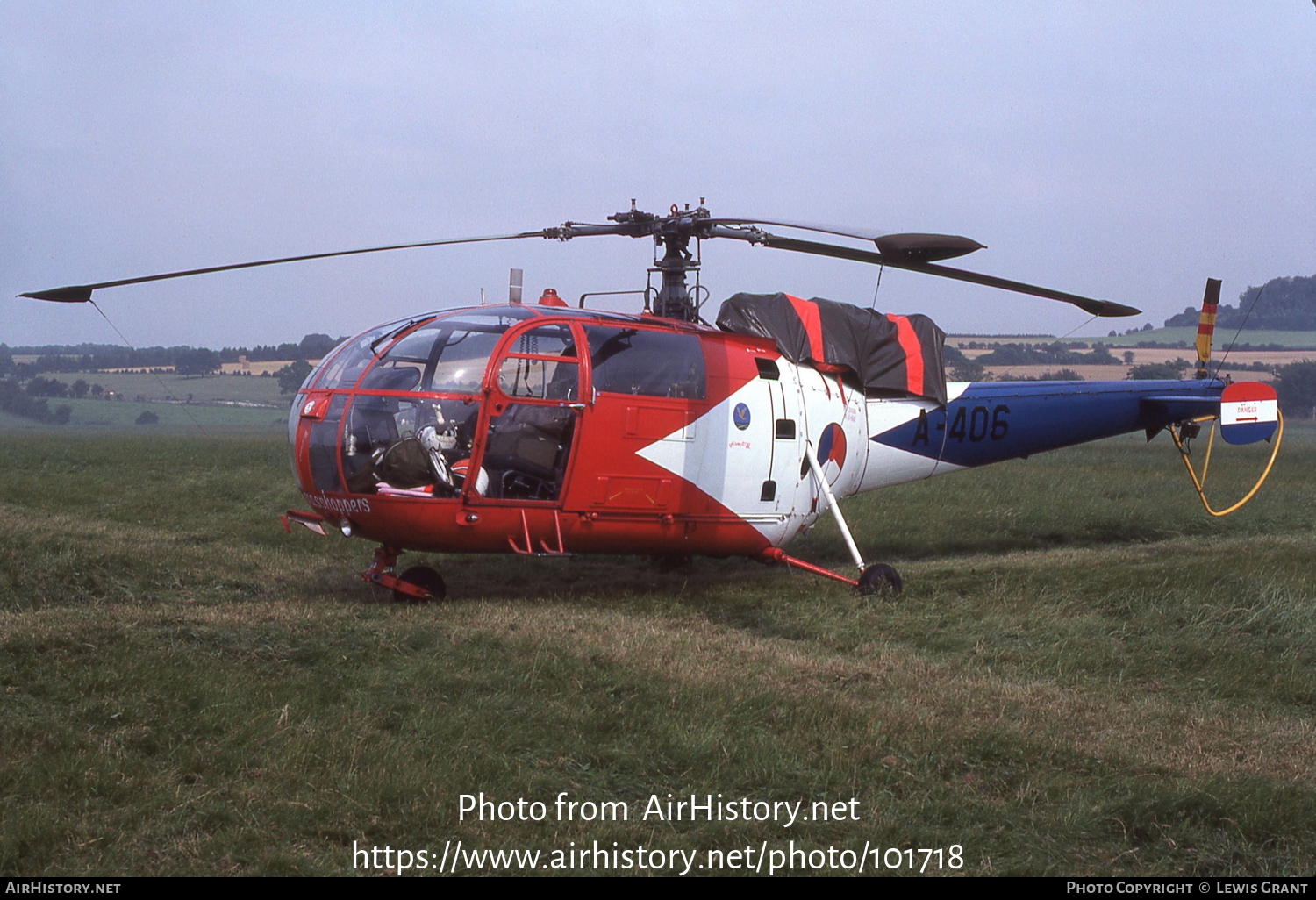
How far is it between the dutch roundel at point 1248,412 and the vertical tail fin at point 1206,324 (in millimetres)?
900

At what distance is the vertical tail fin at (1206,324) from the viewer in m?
13.8

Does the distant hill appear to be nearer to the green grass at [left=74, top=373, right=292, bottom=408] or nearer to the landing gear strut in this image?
the green grass at [left=74, top=373, right=292, bottom=408]

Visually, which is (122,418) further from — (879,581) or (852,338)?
(879,581)

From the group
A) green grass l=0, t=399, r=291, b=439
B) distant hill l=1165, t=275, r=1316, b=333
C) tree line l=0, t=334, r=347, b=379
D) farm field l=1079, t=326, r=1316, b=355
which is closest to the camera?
tree line l=0, t=334, r=347, b=379

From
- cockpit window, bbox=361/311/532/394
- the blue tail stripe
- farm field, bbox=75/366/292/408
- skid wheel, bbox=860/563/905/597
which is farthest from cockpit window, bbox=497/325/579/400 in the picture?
farm field, bbox=75/366/292/408

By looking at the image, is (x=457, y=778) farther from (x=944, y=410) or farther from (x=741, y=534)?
(x=944, y=410)

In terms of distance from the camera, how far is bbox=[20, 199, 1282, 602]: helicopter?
28.1 feet

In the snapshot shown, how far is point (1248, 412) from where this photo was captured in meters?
13.0

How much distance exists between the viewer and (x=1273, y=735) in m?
6.16

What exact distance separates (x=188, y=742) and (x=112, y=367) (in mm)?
41349

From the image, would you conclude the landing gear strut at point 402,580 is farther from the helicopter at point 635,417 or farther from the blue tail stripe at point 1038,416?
the blue tail stripe at point 1038,416

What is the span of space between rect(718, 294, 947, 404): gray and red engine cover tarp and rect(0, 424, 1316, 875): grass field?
210cm

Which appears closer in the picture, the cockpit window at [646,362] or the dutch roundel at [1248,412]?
the cockpit window at [646,362]

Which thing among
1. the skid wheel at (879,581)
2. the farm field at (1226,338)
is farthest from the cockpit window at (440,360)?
the farm field at (1226,338)
